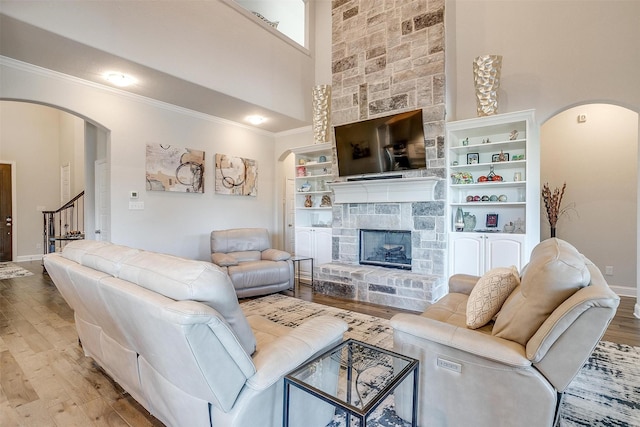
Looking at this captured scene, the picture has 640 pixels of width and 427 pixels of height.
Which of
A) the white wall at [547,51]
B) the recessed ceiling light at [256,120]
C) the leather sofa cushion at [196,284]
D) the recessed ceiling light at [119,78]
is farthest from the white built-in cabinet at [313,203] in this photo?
the leather sofa cushion at [196,284]

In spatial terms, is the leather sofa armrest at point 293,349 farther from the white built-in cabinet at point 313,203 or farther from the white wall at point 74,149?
the white wall at point 74,149

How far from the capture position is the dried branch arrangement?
4.41 meters

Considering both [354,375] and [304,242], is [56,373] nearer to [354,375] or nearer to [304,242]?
[354,375]

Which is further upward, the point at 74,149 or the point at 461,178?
the point at 74,149

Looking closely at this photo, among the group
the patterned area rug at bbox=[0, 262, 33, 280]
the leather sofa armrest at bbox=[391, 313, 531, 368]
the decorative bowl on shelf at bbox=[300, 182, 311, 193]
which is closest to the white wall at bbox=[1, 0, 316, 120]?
the decorative bowl on shelf at bbox=[300, 182, 311, 193]

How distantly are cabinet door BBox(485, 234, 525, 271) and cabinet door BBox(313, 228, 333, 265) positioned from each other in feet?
7.76

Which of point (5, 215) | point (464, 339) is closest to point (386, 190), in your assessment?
point (464, 339)

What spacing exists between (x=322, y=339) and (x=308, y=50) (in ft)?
18.1

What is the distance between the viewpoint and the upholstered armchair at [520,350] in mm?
1208

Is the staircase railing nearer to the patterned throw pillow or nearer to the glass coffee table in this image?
the glass coffee table

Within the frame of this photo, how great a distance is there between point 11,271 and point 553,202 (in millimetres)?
9648

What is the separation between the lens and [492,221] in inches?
164

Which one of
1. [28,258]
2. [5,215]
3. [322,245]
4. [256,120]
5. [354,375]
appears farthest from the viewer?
[28,258]

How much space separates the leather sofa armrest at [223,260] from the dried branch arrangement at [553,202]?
4552 mm
